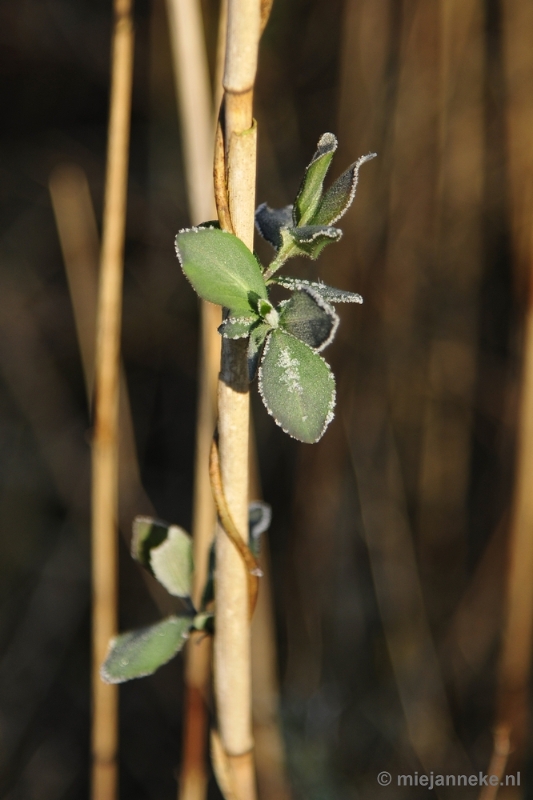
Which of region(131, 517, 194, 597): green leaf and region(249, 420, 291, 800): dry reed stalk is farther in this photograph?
region(249, 420, 291, 800): dry reed stalk

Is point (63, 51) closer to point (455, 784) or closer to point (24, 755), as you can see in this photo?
point (24, 755)

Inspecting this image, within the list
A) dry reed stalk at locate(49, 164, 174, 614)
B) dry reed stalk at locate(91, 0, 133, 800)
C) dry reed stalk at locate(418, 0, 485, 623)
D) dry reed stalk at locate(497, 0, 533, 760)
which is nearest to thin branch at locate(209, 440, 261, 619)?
dry reed stalk at locate(91, 0, 133, 800)

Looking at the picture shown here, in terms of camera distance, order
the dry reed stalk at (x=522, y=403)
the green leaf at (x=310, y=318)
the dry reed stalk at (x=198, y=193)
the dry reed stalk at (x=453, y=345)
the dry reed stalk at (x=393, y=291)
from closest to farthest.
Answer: the green leaf at (x=310, y=318) < the dry reed stalk at (x=198, y=193) < the dry reed stalk at (x=522, y=403) < the dry reed stalk at (x=393, y=291) < the dry reed stalk at (x=453, y=345)

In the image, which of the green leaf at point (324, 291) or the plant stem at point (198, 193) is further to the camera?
the plant stem at point (198, 193)

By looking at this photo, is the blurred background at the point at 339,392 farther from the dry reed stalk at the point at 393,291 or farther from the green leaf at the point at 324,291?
the green leaf at the point at 324,291

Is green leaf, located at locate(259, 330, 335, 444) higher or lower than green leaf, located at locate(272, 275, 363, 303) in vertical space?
lower

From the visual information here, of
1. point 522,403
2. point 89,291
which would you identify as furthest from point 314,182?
point 89,291

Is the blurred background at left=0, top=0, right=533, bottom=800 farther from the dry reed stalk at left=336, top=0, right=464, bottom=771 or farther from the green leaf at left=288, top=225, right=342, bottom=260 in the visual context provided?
the green leaf at left=288, top=225, right=342, bottom=260

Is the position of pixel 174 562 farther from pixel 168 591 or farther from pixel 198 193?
pixel 198 193

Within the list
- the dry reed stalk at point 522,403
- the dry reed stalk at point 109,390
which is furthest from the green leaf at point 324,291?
the dry reed stalk at point 522,403
